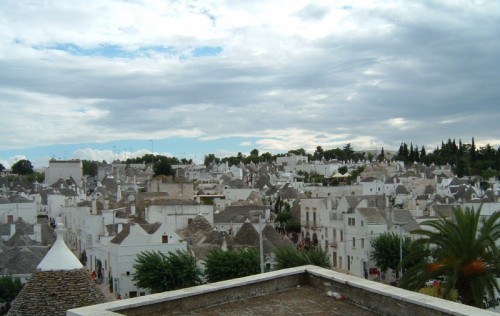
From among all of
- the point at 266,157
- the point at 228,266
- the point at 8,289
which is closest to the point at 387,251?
the point at 228,266

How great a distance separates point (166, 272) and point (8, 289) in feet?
27.1

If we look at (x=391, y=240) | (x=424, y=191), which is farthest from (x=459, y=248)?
(x=424, y=191)

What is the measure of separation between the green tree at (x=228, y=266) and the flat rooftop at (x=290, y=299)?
70.7ft

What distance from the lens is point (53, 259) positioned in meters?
14.0

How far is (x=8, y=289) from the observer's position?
3109 centimetres

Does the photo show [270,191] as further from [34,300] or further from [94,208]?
[34,300]

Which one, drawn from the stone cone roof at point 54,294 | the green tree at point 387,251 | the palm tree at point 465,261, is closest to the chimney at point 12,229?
the green tree at point 387,251

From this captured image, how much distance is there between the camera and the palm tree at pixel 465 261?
Answer: 15.8 metres

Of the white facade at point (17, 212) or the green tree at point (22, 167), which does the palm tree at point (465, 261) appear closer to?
the white facade at point (17, 212)

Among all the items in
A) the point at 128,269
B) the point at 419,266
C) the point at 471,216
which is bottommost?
the point at 128,269

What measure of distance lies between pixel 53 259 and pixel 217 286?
6717mm

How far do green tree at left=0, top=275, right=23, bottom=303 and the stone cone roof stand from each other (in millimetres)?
18923

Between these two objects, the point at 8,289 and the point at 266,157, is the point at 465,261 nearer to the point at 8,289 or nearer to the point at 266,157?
the point at 8,289

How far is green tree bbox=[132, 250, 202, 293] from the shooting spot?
30859 mm
